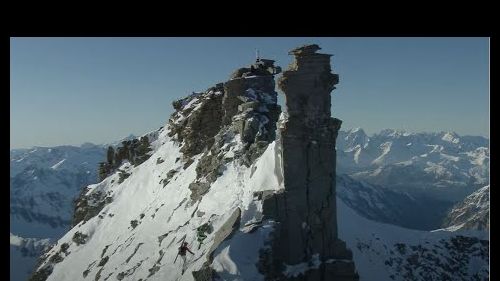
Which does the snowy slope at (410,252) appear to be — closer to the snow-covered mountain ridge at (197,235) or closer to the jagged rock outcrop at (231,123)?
the snow-covered mountain ridge at (197,235)

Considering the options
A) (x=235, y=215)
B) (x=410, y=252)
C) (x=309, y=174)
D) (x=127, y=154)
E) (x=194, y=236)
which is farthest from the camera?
(x=127, y=154)

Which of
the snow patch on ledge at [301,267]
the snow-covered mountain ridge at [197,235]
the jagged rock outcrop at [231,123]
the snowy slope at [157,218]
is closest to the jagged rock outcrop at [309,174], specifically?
the snow patch on ledge at [301,267]

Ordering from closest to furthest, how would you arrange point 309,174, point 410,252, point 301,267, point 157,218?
1. point 301,267
2. point 309,174
3. point 410,252
4. point 157,218

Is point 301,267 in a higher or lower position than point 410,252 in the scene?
higher

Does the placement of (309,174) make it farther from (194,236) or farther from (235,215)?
(194,236)

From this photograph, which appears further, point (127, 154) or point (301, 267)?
point (127, 154)

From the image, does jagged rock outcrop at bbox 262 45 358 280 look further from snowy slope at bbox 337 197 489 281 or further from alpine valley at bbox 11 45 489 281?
snowy slope at bbox 337 197 489 281

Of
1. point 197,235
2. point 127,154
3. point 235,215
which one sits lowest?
point 197,235

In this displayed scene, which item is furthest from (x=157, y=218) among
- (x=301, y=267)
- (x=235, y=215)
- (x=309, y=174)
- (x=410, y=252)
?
(x=410, y=252)
